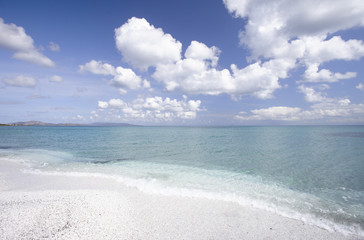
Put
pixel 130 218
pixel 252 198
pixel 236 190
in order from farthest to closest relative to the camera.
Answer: pixel 236 190, pixel 252 198, pixel 130 218

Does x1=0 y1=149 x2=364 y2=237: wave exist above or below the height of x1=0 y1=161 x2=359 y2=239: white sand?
below

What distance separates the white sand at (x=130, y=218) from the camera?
602 centimetres

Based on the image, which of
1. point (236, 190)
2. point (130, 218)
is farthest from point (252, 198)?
point (130, 218)

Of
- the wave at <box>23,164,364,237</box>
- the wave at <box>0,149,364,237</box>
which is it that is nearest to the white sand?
the wave at <box>23,164,364,237</box>

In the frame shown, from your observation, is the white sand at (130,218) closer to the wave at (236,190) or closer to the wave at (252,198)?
the wave at (252,198)

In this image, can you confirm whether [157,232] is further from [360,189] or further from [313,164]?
[313,164]

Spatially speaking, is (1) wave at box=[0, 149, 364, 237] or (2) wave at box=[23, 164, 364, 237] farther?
(1) wave at box=[0, 149, 364, 237]

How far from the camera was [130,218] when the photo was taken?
7016mm

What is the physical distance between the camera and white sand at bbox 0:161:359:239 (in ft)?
19.7

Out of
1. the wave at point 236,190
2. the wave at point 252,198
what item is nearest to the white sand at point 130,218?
the wave at point 252,198

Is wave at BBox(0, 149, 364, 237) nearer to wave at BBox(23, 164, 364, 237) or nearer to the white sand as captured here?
wave at BBox(23, 164, 364, 237)

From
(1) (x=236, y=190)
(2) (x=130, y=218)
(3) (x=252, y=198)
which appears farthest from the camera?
(1) (x=236, y=190)

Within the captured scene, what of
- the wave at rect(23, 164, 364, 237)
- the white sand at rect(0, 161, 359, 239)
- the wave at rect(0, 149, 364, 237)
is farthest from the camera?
the wave at rect(0, 149, 364, 237)

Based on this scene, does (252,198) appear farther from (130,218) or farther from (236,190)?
(130,218)
